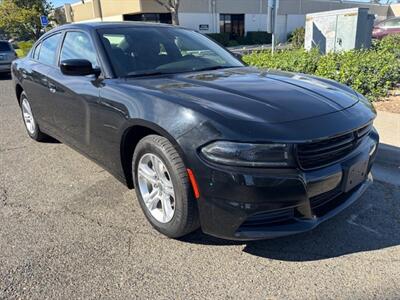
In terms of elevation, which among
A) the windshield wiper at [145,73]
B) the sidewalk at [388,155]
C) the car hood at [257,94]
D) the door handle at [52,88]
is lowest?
the sidewalk at [388,155]

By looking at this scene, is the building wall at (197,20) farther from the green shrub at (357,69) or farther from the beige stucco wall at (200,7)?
the green shrub at (357,69)

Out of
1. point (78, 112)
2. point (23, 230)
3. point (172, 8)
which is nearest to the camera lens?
point (23, 230)

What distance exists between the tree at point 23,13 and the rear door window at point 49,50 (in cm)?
3783

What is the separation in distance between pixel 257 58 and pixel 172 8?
46.9 feet

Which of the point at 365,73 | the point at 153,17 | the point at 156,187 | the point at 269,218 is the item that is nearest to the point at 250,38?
the point at 153,17

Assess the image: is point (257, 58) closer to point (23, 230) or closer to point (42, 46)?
point (42, 46)

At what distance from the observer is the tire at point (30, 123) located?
5.20m

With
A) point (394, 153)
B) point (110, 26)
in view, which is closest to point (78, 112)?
point (110, 26)

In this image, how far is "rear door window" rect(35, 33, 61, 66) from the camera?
14.1ft

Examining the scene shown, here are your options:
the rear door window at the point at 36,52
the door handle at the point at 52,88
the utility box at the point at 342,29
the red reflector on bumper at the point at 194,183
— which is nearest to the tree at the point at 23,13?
the utility box at the point at 342,29

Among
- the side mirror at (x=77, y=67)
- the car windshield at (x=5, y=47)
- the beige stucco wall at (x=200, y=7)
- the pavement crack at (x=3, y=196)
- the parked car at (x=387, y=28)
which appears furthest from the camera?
the beige stucco wall at (x=200, y=7)

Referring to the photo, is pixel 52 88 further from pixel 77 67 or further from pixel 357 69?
pixel 357 69

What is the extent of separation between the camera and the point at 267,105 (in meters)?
2.48

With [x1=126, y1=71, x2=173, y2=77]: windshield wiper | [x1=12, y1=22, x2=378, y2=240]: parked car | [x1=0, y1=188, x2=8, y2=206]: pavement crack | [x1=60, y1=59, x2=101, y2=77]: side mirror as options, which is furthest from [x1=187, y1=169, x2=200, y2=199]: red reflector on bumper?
[x1=0, y1=188, x2=8, y2=206]: pavement crack
